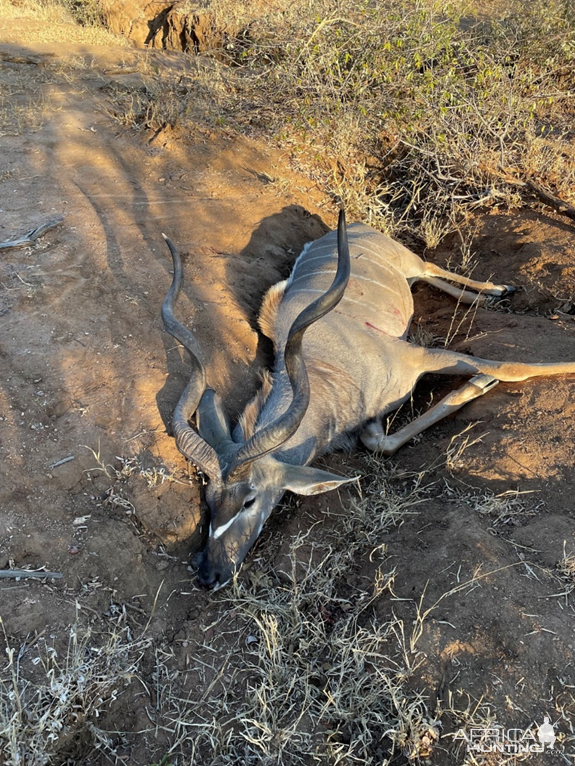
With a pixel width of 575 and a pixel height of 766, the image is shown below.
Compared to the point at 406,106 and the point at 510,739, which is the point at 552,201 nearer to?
the point at 406,106

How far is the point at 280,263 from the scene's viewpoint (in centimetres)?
522

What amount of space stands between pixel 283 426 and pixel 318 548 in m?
0.64

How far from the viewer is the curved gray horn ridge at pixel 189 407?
2.94 meters

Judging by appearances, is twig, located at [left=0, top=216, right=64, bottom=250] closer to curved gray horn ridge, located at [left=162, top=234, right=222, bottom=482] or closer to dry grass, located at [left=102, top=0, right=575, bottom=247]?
curved gray horn ridge, located at [left=162, top=234, right=222, bottom=482]

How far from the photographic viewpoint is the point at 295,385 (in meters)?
2.95

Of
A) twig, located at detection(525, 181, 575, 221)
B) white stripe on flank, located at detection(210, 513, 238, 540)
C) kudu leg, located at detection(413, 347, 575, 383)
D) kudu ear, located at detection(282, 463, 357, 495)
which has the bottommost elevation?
white stripe on flank, located at detection(210, 513, 238, 540)

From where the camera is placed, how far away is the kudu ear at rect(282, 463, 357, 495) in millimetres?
3041

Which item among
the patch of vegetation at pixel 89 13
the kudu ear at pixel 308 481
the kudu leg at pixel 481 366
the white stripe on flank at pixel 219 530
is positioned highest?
the patch of vegetation at pixel 89 13

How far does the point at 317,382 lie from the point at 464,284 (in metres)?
2.36

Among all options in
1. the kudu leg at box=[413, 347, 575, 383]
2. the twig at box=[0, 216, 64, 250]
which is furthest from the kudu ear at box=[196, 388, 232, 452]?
the twig at box=[0, 216, 64, 250]

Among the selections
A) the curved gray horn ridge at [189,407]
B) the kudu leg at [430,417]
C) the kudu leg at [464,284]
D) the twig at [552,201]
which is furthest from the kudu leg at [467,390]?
the twig at [552,201]

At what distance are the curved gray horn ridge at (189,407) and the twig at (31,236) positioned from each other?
5.56 feet

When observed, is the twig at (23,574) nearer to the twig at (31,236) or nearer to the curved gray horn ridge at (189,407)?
the curved gray horn ridge at (189,407)

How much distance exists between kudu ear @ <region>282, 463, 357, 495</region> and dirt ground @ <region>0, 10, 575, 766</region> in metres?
0.17
